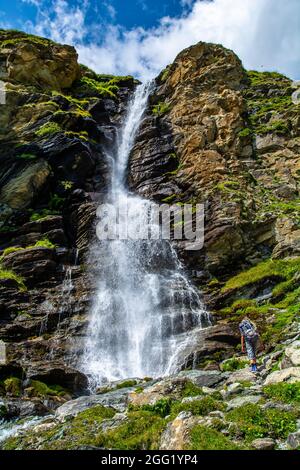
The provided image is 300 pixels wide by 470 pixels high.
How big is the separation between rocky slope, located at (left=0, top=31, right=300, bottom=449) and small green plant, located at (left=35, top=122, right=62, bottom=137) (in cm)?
15

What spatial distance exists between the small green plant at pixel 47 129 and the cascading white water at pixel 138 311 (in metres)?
11.0

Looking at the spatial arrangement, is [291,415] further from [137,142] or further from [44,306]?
[137,142]

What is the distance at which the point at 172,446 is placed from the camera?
26.5ft

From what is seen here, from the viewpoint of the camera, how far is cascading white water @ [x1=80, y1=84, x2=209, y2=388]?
68.4 feet

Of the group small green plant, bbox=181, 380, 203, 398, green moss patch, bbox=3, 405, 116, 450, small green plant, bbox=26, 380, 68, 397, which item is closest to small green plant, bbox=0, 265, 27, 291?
small green plant, bbox=26, 380, 68, 397

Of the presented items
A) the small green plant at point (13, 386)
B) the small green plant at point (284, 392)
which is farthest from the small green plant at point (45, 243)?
the small green plant at point (284, 392)

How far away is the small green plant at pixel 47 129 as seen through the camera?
37156 millimetres

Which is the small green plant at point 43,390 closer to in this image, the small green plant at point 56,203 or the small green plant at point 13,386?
the small green plant at point 13,386

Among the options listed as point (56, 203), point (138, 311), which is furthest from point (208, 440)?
point (56, 203)

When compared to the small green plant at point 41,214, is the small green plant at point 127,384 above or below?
below

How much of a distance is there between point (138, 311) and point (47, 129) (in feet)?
68.1
